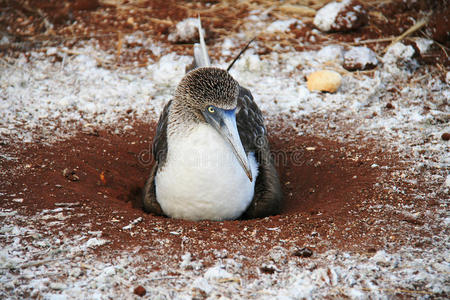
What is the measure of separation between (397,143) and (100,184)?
3.16 m

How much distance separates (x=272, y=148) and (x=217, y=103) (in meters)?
1.76

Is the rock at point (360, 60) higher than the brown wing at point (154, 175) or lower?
higher

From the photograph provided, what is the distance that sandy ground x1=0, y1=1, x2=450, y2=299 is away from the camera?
10.9 feet

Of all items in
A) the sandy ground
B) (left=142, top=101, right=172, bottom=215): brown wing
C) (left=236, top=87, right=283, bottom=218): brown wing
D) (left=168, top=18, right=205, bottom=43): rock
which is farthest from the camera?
(left=168, top=18, right=205, bottom=43): rock

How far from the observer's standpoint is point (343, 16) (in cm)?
702

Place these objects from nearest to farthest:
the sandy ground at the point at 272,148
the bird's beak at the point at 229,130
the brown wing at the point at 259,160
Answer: the sandy ground at the point at 272,148
the bird's beak at the point at 229,130
the brown wing at the point at 259,160

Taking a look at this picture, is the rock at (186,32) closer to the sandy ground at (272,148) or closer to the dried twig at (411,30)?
the sandy ground at (272,148)

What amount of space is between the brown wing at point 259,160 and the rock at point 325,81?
1.32 m

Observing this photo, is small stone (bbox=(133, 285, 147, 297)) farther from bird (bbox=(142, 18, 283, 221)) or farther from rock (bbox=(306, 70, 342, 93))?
rock (bbox=(306, 70, 342, 93))

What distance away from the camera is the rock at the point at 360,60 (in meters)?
6.57

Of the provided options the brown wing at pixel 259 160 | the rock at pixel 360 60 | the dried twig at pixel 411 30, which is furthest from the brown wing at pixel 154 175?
the dried twig at pixel 411 30

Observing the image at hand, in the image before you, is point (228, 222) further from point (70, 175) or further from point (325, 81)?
point (325, 81)

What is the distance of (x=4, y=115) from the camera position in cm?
583

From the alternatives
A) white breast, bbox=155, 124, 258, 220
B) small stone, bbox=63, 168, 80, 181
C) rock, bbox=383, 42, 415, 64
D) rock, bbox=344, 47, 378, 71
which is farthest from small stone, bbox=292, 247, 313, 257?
rock, bbox=383, 42, 415, 64
